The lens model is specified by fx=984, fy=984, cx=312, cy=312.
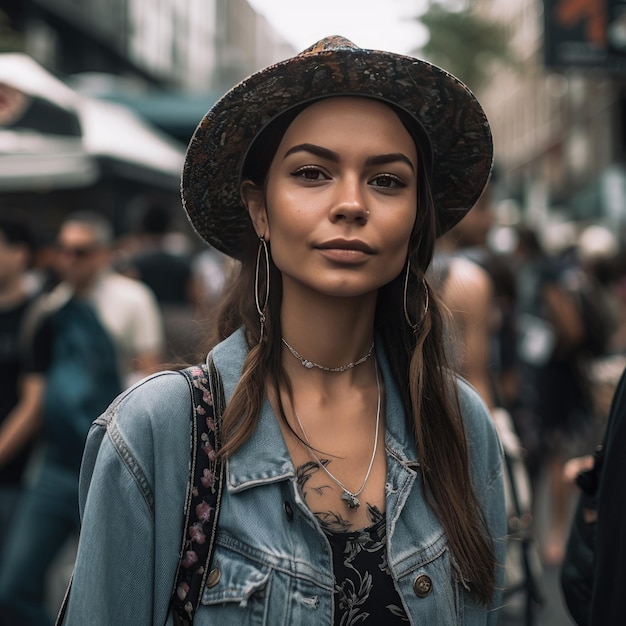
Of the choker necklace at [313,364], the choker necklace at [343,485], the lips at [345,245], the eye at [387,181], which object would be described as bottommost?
the choker necklace at [343,485]

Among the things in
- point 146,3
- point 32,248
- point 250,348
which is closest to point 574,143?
point 146,3

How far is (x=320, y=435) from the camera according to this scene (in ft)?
7.25

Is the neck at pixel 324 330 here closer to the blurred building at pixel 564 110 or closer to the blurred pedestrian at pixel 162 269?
the blurred building at pixel 564 110

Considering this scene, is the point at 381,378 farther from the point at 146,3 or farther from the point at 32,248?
the point at 146,3

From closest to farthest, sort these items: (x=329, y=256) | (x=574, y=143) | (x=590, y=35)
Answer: (x=329, y=256)
(x=590, y=35)
(x=574, y=143)

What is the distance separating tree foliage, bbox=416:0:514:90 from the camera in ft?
104

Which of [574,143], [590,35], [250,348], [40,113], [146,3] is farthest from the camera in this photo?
[146,3]

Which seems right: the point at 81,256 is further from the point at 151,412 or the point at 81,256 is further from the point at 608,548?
the point at 608,548

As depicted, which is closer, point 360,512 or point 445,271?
point 360,512

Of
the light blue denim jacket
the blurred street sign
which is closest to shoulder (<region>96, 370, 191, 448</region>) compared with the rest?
the light blue denim jacket

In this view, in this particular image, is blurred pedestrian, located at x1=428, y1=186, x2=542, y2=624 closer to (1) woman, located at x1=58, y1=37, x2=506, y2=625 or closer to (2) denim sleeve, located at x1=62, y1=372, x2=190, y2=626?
(1) woman, located at x1=58, y1=37, x2=506, y2=625

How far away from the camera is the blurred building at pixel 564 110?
23.5 ft

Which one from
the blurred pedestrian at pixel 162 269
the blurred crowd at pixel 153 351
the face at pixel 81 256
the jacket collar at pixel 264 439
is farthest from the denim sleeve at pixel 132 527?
the blurred pedestrian at pixel 162 269

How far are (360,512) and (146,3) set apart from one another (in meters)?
47.7
